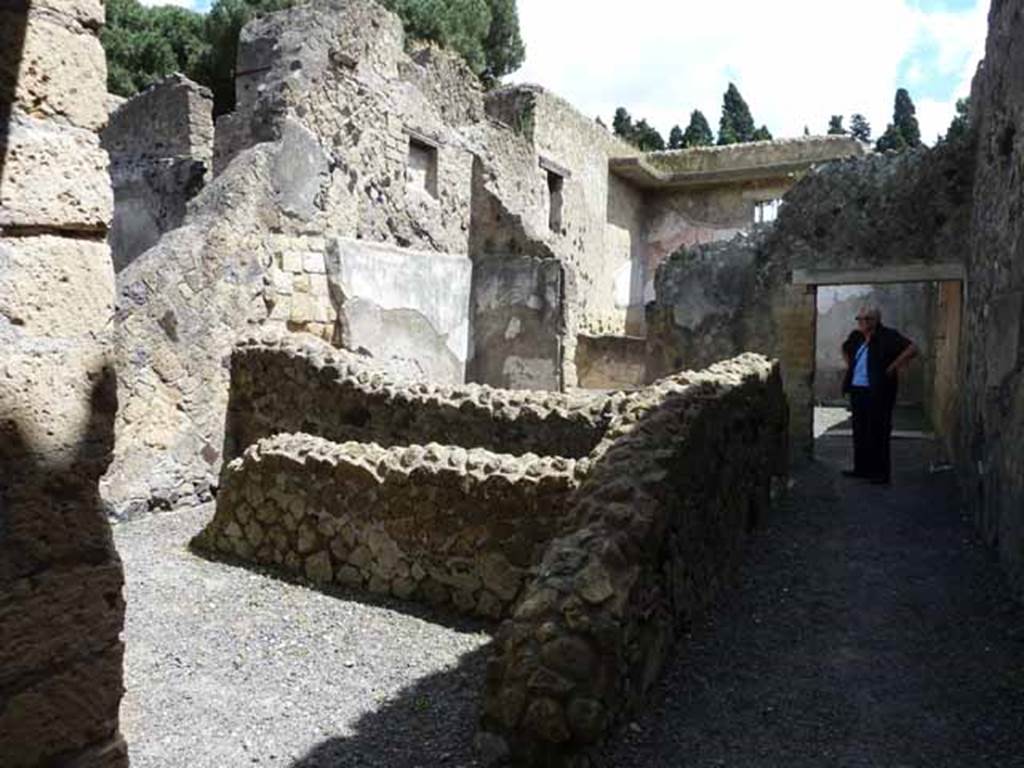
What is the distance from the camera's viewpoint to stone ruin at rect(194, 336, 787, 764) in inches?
113

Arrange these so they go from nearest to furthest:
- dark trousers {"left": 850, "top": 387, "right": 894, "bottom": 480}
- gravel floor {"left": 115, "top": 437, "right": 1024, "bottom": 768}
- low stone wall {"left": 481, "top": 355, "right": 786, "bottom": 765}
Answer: low stone wall {"left": 481, "top": 355, "right": 786, "bottom": 765}
gravel floor {"left": 115, "top": 437, "right": 1024, "bottom": 768}
dark trousers {"left": 850, "top": 387, "right": 894, "bottom": 480}

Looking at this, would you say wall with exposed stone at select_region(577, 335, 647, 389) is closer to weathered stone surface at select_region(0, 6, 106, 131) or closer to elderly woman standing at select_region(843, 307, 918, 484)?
elderly woman standing at select_region(843, 307, 918, 484)

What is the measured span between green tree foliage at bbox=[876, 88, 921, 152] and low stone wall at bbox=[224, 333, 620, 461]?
76.4 ft

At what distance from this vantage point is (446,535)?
4254mm

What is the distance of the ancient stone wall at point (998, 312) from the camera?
15.1 feet

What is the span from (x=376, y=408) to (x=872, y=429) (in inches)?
158

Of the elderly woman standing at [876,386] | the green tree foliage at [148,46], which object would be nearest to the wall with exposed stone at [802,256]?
the elderly woman standing at [876,386]

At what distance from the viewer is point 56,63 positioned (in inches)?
68.4

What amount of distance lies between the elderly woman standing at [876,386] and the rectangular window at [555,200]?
8.99 metres

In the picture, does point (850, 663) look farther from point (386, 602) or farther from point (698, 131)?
point (698, 131)

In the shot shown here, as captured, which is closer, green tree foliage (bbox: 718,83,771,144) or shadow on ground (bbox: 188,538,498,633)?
shadow on ground (bbox: 188,538,498,633)

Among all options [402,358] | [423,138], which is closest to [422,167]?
[423,138]

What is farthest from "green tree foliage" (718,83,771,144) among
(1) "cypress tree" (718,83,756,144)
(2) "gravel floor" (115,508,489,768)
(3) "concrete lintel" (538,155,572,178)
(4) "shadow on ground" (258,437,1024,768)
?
(2) "gravel floor" (115,508,489,768)

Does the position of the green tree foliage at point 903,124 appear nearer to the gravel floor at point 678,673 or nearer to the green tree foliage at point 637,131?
the green tree foliage at point 637,131
